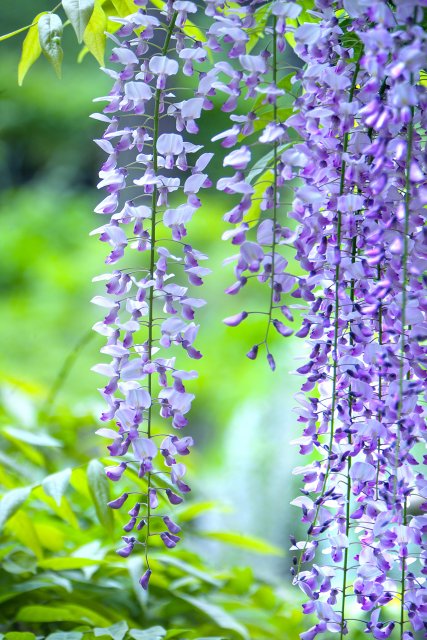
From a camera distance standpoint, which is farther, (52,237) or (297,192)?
(52,237)

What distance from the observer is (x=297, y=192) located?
683mm

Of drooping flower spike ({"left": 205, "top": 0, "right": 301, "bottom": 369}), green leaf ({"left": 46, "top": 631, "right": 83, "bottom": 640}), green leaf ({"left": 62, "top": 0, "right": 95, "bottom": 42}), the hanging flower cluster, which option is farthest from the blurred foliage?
green leaf ({"left": 62, "top": 0, "right": 95, "bottom": 42})

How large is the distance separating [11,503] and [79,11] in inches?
22.0

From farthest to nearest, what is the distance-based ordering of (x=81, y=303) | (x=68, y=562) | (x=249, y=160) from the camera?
(x=81, y=303) → (x=68, y=562) → (x=249, y=160)

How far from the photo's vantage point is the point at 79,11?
78 centimetres

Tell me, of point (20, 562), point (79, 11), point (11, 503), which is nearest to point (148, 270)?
point (79, 11)

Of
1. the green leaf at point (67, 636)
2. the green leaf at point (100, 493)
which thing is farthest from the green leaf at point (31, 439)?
the green leaf at point (67, 636)

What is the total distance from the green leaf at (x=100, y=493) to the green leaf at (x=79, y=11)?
19.3 inches

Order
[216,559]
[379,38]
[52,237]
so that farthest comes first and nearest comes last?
[52,237]
[216,559]
[379,38]

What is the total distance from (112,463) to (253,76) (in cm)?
58

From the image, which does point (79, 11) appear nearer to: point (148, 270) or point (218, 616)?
point (148, 270)

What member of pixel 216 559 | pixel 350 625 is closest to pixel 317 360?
pixel 350 625

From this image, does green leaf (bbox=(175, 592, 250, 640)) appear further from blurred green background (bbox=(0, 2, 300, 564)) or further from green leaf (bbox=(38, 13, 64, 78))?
green leaf (bbox=(38, 13, 64, 78))

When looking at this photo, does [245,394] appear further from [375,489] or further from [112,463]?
[375,489]
